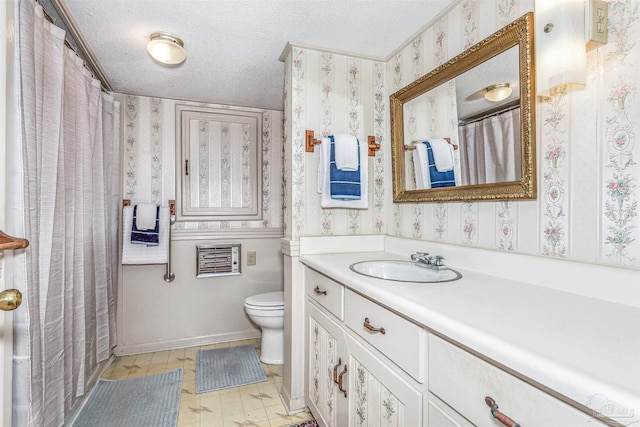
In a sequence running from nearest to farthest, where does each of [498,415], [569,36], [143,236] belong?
[498,415]
[569,36]
[143,236]

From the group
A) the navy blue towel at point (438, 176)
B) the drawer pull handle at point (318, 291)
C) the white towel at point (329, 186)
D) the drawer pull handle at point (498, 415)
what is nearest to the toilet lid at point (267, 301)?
the drawer pull handle at point (318, 291)

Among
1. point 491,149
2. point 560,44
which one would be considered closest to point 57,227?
point 491,149

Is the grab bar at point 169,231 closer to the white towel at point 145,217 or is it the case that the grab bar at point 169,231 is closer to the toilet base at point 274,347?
the white towel at point 145,217

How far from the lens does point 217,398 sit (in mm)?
1894

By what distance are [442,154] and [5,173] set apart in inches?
65.1

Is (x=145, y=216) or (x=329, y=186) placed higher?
(x=329, y=186)

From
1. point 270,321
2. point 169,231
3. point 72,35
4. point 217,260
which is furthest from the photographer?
point 217,260

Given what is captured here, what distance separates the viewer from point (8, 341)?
0.97 meters

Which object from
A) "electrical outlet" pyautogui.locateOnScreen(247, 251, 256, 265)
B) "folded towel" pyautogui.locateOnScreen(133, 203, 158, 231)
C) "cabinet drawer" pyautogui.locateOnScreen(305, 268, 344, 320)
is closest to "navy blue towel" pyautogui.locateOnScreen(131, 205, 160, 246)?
"folded towel" pyautogui.locateOnScreen(133, 203, 158, 231)

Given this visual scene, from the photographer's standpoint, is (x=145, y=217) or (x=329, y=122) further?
(x=145, y=217)

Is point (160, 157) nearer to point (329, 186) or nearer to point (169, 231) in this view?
point (169, 231)

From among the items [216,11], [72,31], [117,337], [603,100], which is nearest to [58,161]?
[72,31]

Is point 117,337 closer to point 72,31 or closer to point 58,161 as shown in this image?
point 58,161

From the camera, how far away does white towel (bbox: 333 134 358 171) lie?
1689 millimetres
